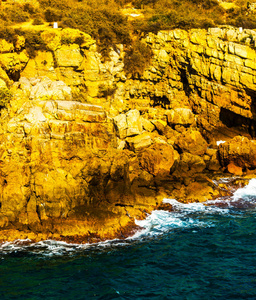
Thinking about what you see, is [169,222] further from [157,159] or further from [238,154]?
[238,154]

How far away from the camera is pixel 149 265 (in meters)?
19.4

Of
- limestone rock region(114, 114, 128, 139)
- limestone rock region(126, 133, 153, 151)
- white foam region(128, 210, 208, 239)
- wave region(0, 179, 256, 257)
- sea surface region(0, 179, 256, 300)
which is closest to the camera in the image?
sea surface region(0, 179, 256, 300)

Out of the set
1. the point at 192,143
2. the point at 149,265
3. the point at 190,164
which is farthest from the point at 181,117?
the point at 149,265

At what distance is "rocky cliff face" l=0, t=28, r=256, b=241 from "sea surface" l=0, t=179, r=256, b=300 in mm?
1802

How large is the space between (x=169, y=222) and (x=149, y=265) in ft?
18.8

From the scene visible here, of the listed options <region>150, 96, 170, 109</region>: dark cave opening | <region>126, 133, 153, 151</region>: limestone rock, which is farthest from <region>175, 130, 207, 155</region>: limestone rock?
<region>150, 96, 170, 109</region>: dark cave opening

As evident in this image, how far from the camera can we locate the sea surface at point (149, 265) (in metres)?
17.0

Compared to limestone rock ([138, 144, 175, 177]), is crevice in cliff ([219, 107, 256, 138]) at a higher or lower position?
higher

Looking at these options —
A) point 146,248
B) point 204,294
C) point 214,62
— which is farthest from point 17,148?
point 214,62

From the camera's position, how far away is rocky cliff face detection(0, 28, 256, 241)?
76.9 ft

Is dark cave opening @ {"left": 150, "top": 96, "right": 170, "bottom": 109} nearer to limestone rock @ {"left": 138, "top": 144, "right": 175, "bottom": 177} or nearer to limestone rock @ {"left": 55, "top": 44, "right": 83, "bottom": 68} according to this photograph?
limestone rock @ {"left": 138, "top": 144, "right": 175, "bottom": 177}

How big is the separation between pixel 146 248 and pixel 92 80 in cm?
1849

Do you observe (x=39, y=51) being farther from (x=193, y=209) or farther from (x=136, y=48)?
(x=193, y=209)

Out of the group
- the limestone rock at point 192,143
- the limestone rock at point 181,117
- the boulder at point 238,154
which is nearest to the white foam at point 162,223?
the limestone rock at point 192,143
